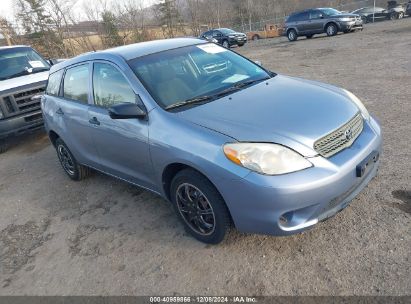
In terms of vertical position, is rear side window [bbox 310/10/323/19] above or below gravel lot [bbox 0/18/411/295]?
below

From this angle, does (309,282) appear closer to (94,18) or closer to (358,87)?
(358,87)

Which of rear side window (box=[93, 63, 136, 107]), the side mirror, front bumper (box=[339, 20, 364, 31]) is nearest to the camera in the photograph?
the side mirror

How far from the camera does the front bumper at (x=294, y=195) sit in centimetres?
256

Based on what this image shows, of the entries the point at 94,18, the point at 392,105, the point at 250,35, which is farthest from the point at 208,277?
the point at 250,35

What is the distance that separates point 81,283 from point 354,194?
239cm

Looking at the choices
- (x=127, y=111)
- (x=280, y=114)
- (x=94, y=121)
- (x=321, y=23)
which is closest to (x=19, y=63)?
(x=94, y=121)

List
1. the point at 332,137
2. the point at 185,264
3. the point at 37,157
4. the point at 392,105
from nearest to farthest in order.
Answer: the point at 332,137
the point at 185,264
the point at 392,105
the point at 37,157

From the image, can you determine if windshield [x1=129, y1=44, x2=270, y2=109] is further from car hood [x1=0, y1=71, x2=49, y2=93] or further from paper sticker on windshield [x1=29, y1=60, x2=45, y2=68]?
paper sticker on windshield [x1=29, y1=60, x2=45, y2=68]

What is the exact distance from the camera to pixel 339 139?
2.86 metres

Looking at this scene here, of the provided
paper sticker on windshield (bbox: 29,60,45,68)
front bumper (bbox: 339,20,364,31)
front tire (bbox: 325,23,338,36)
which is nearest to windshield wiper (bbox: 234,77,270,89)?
paper sticker on windshield (bbox: 29,60,45,68)

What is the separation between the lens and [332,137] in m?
2.82

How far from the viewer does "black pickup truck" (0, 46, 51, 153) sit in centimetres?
708

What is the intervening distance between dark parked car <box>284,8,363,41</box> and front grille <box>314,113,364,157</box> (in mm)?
18930

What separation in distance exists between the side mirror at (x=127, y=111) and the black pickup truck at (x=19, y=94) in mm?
4372
